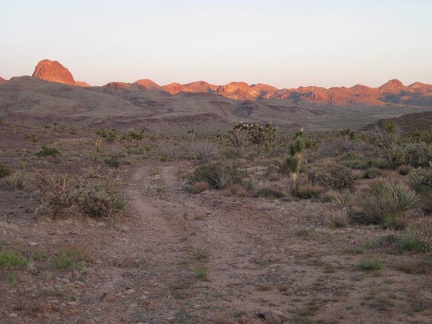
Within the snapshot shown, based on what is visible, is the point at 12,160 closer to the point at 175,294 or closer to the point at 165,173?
the point at 165,173

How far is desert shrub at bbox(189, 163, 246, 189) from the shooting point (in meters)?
18.8

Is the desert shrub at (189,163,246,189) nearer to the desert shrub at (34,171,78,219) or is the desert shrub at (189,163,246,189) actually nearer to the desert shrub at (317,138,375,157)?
the desert shrub at (34,171,78,219)

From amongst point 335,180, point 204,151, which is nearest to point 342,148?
point 204,151

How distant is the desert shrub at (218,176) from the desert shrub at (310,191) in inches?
135

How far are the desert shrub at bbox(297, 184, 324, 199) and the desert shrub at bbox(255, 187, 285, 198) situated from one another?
2.43 feet

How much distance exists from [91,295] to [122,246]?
10.4 feet

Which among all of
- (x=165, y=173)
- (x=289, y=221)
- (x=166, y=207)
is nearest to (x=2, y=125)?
(x=165, y=173)

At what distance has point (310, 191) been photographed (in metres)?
16.0

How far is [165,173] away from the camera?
88.3 ft

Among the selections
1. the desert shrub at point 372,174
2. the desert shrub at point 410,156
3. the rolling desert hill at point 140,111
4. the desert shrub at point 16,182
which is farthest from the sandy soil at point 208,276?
the rolling desert hill at point 140,111

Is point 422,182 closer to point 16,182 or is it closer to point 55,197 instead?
point 55,197

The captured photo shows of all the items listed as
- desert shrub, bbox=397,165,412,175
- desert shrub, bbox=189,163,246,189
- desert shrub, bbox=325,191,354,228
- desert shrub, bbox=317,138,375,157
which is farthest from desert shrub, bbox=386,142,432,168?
desert shrub, bbox=325,191,354,228

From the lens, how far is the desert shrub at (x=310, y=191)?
15.9 m

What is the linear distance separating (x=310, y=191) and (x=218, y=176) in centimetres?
440
